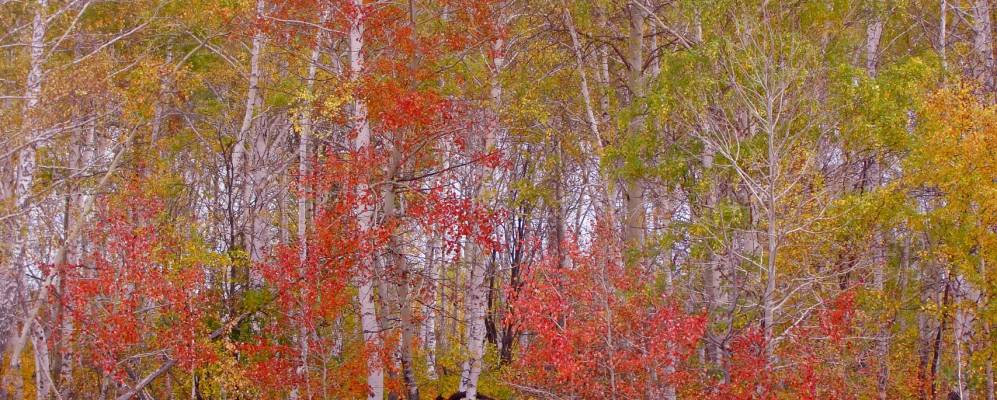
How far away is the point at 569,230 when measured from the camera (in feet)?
46.2

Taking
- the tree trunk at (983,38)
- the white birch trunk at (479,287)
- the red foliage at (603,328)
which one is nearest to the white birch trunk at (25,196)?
the white birch trunk at (479,287)

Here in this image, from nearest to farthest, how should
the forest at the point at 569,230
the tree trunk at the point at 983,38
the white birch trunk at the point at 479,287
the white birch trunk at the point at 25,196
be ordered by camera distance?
1. the white birch trunk at the point at 25,196
2. the forest at the point at 569,230
3. the white birch trunk at the point at 479,287
4. the tree trunk at the point at 983,38

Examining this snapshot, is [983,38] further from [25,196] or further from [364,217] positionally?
[25,196]

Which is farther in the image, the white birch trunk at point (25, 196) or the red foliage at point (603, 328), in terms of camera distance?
the red foliage at point (603, 328)

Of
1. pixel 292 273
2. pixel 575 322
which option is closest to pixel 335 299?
pixel 292 273

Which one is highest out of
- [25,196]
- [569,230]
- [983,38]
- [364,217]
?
[983,38]

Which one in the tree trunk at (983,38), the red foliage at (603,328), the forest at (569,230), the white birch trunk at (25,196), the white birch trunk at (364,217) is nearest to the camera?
the white birch trunk at (25,196)

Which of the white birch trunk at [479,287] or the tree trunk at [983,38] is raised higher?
the tree trunk at [983,38]

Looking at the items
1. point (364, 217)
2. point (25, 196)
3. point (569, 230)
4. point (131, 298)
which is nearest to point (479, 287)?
point (569, 230)

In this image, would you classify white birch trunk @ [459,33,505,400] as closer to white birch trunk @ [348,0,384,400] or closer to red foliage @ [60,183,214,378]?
white birch trunk @ [348,0,384,400]

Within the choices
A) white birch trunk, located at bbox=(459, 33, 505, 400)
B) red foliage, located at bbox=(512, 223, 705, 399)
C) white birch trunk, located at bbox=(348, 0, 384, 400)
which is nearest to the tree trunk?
red foliage, located at bbox=(512, 223, 705, 399)

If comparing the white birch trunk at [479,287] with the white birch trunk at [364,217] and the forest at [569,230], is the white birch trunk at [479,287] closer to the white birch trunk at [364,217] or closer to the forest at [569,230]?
the forest at [569,230]

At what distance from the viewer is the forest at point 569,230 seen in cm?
1203

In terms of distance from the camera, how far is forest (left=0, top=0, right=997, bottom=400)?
12.0m
